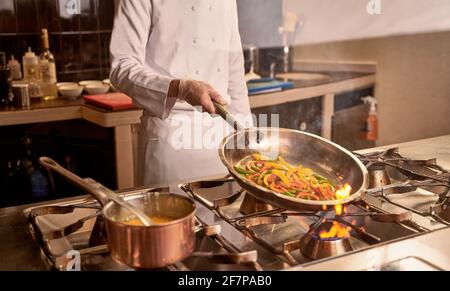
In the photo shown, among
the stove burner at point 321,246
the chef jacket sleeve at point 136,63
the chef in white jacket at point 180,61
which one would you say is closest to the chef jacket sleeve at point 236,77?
the chef in white jacket at point 180,61

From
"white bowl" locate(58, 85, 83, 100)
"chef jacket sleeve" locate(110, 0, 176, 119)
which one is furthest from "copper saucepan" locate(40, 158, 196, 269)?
"white bowl" locate(58, 85, 83, 100)

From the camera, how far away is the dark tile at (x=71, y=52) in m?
3.00

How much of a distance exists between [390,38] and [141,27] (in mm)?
1470

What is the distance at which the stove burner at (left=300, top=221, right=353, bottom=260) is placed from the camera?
0.90m

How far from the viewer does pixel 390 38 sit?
2559 mm

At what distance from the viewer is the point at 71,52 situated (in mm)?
3023

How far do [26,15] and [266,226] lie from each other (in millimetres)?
2295

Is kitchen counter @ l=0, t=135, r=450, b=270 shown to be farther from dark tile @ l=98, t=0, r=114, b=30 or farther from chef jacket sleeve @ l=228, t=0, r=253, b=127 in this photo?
dark tile @ l=98, t=0, r=114, b=30

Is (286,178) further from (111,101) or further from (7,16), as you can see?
(7,16)

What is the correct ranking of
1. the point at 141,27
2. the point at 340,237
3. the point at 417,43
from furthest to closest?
the point at 417,43, the point at 141,27, the point at 340,237

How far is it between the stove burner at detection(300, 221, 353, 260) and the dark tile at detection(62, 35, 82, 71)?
94.2 inches

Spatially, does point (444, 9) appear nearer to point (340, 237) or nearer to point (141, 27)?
point (141, 27)

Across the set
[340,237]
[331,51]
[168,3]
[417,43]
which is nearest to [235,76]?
[168,3]

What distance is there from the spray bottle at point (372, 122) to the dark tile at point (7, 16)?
1.88 m
